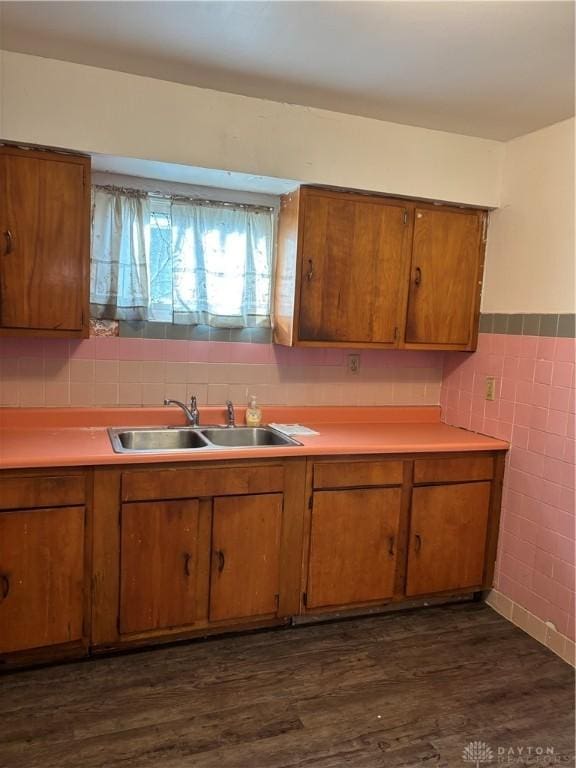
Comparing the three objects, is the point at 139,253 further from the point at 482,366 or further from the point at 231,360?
the point at 482,366

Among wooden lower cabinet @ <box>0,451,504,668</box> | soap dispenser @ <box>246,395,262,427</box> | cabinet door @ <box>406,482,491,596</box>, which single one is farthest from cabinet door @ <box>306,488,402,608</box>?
soap dispenser @ <box>246,395,262,427</box>

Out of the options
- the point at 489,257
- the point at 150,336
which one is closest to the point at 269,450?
the point at 150,336

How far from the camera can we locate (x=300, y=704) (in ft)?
7.07

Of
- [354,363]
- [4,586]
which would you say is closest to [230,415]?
[354,363]

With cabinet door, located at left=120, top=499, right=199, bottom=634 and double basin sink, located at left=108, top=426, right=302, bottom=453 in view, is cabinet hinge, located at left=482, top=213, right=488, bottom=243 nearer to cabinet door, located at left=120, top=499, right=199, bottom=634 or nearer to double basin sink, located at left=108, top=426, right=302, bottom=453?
double basin sink, located at left=108, top=426, right=302, bottom=453

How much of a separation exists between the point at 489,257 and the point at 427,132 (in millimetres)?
746

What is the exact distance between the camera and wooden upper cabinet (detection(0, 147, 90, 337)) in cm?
229

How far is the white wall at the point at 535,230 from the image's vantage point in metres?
2.59

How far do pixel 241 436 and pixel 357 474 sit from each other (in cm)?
65

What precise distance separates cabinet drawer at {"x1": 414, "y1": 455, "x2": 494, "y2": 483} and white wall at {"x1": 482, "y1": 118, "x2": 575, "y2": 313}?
0.81 metres

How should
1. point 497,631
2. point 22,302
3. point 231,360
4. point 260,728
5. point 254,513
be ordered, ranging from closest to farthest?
point 260,728 → point 22,302 → point 254,513 → point 497,631 → point 231,360

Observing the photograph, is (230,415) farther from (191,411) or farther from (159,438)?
(159,438)

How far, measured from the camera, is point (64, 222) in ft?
7.79

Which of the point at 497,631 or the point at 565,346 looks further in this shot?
the point at 497,631
